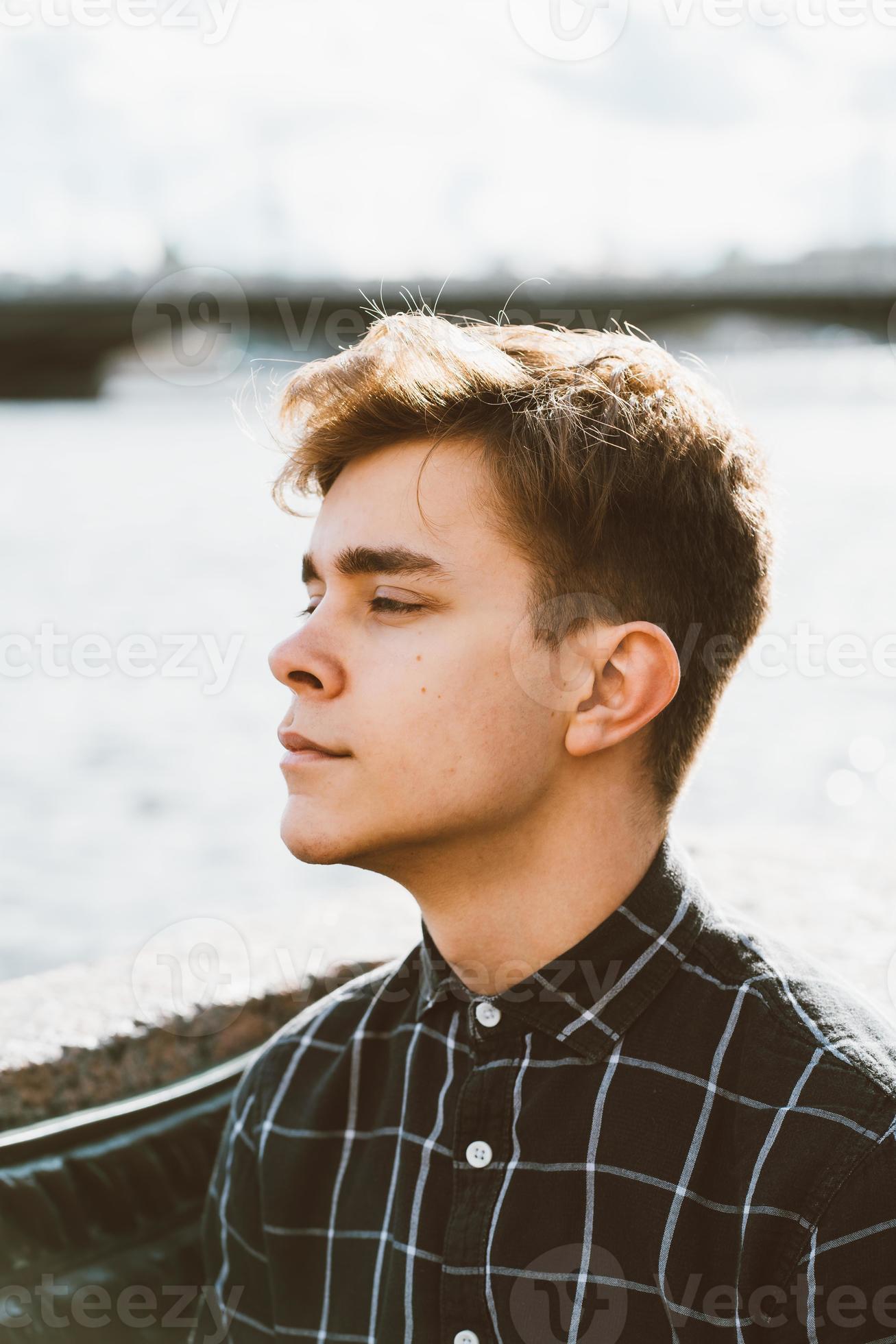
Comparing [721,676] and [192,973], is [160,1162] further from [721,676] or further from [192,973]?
[721,676]

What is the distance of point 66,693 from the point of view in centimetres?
800

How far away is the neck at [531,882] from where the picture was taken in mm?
1410

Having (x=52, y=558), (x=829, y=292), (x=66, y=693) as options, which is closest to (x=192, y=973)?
(x=66, y=693)

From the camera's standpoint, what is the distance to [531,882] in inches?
55.7

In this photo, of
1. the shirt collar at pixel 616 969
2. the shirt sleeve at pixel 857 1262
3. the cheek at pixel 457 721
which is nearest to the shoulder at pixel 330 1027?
the shirt collar at pixel 616 969

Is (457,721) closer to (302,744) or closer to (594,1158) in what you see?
(302,744)

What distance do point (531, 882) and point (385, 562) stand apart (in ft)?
1.30

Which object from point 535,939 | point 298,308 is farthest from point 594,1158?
point 298,308

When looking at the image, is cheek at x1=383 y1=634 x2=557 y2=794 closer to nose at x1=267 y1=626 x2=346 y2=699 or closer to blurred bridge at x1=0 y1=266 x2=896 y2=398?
nose at x1=267 y1=626 x2=346 y2=699

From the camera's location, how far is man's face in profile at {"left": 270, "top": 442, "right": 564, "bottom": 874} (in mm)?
1348

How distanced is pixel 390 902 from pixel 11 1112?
833 millimetres

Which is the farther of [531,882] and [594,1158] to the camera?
[531,882]

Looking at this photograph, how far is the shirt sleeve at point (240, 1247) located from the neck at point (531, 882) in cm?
40

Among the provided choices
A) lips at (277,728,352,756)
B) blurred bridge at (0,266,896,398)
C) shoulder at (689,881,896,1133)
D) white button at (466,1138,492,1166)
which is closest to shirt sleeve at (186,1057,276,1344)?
white button at (466,1138,492,1166)
